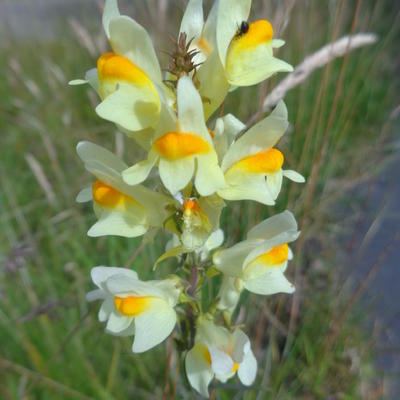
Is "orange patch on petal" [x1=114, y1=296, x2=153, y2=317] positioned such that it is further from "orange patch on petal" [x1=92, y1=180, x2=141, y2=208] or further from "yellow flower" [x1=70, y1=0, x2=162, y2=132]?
"yellow flower" [x1=70, y1=0, x2=162, y2=132]

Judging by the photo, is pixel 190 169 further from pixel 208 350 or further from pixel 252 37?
pixel 208 350

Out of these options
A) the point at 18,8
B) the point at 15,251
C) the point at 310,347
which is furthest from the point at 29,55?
the point at 18,8

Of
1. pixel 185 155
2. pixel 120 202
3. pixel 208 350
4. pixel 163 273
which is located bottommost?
pixel 163 273

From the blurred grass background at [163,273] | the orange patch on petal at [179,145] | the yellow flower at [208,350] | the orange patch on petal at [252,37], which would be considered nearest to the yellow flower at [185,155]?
the orange patch on petal at [179,145]

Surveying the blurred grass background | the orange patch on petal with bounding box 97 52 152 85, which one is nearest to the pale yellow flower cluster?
the orange patch on petal with bounding box 97 52 152 85

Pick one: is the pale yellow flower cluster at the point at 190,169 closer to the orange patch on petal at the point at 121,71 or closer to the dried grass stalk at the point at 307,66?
the orange patch on petal at the point at 121,71

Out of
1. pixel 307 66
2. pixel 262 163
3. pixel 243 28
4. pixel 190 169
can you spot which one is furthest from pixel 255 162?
pixel 307 66
